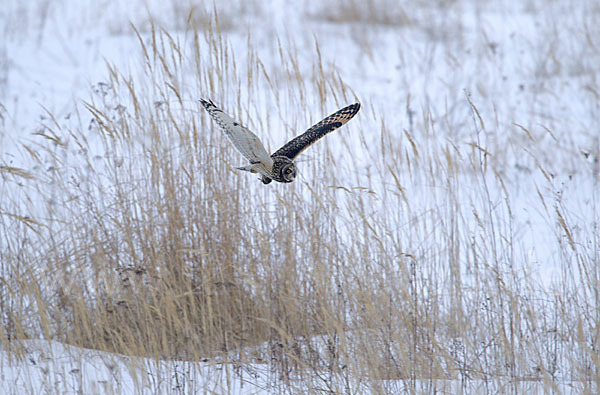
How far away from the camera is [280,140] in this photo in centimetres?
428

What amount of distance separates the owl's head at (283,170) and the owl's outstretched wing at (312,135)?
0.08 m

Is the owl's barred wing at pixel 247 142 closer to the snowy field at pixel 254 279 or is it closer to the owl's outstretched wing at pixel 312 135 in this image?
the owl's outstretched wing at pixel 312 135

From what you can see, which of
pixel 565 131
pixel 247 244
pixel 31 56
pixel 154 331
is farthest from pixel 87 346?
pixel 31 56

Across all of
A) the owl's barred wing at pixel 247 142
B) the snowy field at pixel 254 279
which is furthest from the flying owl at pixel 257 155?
the snowy field at pixel 254 279

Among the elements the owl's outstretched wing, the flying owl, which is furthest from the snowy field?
the flying owl

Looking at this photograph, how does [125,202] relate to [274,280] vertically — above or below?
above

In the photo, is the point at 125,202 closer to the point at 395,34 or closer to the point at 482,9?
the point at 395,34

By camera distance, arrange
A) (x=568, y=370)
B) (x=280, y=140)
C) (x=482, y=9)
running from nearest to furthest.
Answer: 1. (x=568, y=370)
2. (x=280, y=140)
3. (x=482, y=9)

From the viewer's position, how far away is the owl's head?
1454mm

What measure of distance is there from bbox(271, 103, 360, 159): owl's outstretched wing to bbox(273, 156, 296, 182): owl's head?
0.25ft

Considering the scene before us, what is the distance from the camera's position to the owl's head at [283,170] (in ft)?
4.77

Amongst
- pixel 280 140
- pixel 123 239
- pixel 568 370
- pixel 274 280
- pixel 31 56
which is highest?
pixel 31 56

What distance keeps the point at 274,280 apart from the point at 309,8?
6.27 metres

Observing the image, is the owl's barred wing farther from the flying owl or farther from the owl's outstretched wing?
the owl's outstretched wing
